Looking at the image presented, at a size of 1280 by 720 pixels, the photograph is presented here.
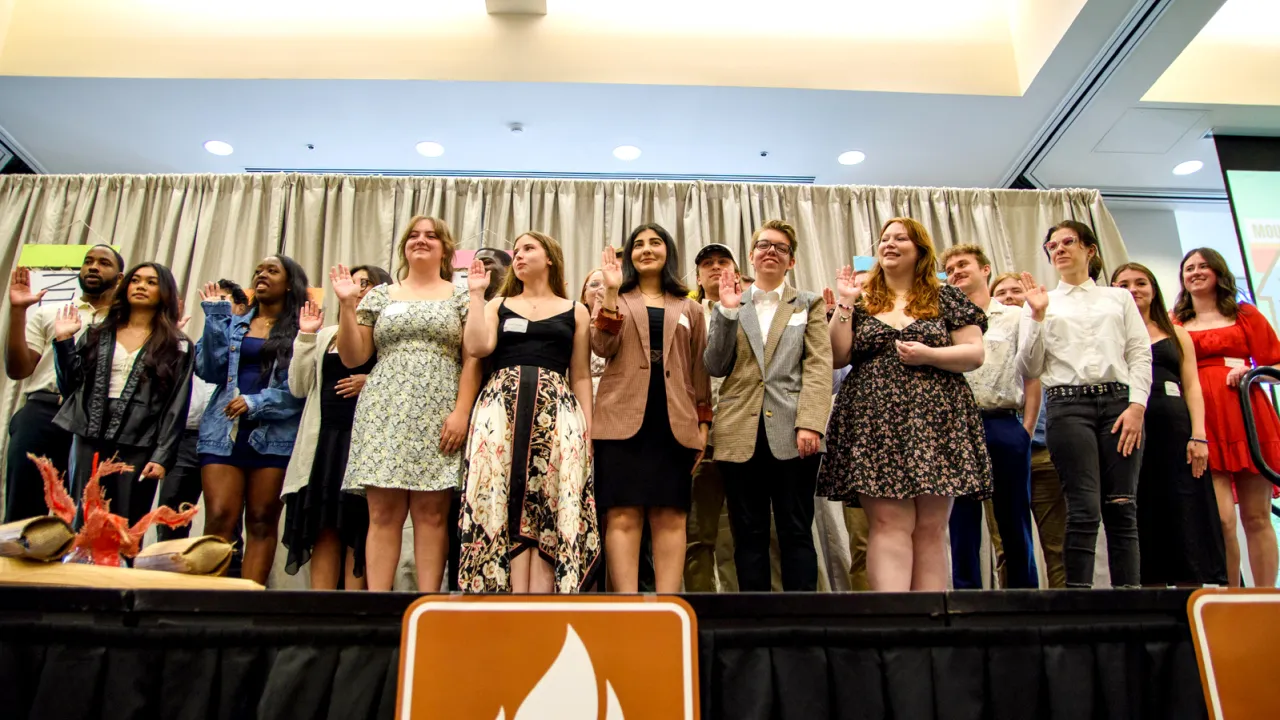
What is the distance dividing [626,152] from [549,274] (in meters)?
2.58

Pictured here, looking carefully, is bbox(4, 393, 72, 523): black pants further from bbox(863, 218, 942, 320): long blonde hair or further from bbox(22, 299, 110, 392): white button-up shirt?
bbox(863, 218, 942, 320): long blonde hair

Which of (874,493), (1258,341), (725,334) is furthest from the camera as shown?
(1258,341)

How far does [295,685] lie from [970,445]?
1.74m

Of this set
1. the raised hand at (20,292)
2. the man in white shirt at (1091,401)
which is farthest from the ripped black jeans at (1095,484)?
the raised hand at (20,292)

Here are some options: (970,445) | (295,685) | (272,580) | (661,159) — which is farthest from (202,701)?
(661,159)

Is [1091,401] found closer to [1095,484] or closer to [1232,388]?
[1095,484]

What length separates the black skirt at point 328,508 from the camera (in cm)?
260

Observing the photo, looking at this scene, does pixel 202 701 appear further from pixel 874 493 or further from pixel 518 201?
pixel 518 201

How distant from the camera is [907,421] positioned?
2.20 metres

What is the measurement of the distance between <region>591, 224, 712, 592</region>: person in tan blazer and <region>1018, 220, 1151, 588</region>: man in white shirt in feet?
3.90

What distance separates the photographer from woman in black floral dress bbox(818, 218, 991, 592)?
2.15m

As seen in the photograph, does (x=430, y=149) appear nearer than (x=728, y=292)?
No

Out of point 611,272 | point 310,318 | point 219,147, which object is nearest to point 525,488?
point 611,272

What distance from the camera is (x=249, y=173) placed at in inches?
194
